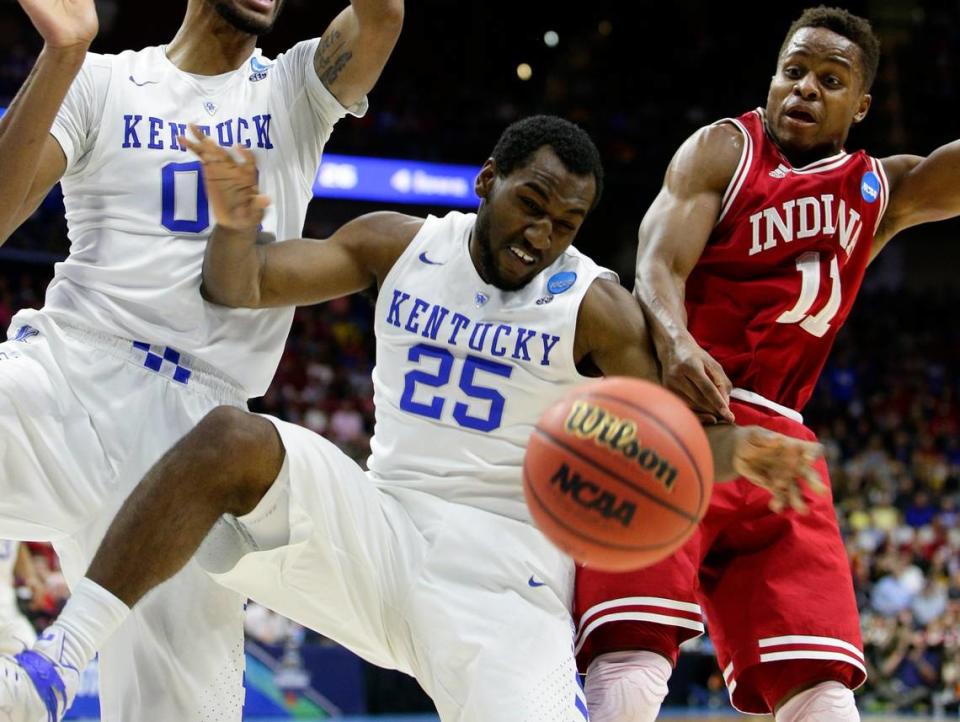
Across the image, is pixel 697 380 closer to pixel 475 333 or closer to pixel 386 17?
pixel 475 333

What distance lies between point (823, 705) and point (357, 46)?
2432 mm

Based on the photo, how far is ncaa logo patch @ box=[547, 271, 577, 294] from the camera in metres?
3.68

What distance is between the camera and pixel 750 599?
370cm

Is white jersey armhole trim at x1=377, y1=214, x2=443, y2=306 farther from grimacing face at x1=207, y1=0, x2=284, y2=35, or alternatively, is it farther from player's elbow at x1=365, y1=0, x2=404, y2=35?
grimacing face at x1=207, y1=0, x2=284, y2=35

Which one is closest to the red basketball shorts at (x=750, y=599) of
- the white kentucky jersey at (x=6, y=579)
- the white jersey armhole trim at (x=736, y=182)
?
the white jersey armhole trim at (x=736, y=182)

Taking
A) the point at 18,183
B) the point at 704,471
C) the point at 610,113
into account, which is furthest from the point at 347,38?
the point at 610,113

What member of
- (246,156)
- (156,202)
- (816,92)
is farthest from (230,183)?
(816,92)

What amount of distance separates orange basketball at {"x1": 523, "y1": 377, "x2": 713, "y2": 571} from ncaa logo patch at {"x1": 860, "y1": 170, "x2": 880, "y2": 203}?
4.40ft

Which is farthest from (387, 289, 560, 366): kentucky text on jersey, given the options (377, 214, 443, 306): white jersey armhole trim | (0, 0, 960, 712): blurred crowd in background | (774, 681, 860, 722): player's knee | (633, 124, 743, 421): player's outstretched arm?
(0, 0, 960, 712): blurred crowd in background

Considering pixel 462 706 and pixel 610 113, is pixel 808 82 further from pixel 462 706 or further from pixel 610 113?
→ pixel 610 113

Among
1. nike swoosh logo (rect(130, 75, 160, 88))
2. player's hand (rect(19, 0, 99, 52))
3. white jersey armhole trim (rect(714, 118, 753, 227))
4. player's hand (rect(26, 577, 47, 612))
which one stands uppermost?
player's hand (rect(19, 0, 99, 52))

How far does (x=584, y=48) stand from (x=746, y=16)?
10.9 ft

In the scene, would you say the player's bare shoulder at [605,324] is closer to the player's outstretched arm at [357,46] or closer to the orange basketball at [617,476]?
the orange basketball at [617,476]

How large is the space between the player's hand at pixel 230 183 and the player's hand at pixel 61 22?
1.21ft
